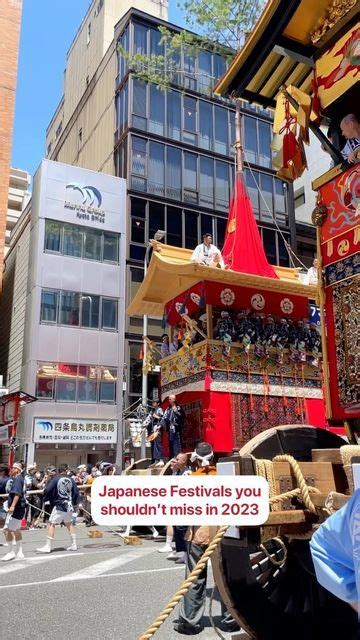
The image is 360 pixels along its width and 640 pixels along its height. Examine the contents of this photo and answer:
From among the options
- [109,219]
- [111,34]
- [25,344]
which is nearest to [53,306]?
[25,344]

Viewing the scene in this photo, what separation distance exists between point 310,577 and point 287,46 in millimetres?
4645

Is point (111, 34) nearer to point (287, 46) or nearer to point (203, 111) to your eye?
point (203, 111)

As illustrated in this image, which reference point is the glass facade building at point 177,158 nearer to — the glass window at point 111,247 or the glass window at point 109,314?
the glass window at point 111,247

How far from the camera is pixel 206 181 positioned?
36.4 meters

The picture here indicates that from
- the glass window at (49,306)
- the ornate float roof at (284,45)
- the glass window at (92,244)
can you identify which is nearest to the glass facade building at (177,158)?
the glass window at (92,244)

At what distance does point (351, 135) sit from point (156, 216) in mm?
30578

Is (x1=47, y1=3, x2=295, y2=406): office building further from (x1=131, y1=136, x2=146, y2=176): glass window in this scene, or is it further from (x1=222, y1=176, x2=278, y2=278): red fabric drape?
(x1=222, y1=176, x2=278, y2=278): red fabric drape

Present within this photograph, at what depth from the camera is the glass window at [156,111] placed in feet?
115

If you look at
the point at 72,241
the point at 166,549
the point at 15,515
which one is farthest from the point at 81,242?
the point at 166,549

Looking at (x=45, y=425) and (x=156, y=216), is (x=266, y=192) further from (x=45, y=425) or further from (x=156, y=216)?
(x=45, y=425)

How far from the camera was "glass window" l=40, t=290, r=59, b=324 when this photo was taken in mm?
28922

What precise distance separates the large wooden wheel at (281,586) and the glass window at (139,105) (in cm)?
3344

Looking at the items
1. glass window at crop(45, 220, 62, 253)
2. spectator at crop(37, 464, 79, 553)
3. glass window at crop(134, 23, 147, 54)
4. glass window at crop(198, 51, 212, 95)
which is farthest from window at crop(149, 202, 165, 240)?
spectator at crop(37, 464, 79, 553)

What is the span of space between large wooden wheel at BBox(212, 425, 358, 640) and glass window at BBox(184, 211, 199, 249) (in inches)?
1225
